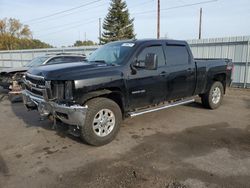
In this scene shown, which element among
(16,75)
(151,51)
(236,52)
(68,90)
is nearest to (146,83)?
(151,51)

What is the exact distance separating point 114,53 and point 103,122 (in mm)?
1646

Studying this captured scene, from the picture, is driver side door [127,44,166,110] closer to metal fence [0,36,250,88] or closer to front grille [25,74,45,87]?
front grille [25,74,45,87]

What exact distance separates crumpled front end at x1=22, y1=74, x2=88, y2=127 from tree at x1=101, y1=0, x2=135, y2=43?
4205 centimetres

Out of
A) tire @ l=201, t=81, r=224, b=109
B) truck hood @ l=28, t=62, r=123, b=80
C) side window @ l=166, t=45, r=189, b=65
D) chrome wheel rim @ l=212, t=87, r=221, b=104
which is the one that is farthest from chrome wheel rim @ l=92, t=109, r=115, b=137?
chrome wheel rim @ l=212, t=87, r=221, b=104

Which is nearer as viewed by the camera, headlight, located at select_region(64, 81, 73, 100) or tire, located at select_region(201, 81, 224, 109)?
headlight, located at select_region(64, 81, 73, 100)

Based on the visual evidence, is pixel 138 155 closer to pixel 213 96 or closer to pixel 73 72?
pixel 73 72

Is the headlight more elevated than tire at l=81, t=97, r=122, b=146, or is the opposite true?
the headlight

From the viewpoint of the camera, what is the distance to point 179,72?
5.96 m

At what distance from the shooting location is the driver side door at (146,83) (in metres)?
5.03

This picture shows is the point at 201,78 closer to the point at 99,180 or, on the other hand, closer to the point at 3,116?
the point at 99,180

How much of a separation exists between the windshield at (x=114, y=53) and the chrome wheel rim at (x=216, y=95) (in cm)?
Result: 337

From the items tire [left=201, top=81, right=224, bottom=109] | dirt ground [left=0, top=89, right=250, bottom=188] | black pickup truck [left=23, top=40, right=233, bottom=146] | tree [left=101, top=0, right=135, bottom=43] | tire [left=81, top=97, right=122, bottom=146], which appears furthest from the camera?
tree [left=101, top=0, right=135, bottom=43]

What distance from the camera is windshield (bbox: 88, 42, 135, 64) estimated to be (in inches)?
201

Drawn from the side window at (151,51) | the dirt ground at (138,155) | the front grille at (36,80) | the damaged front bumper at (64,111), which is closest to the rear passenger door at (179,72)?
the side window at (151,51)
